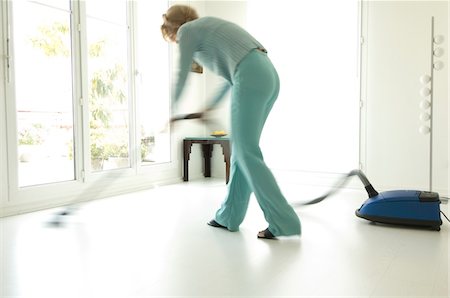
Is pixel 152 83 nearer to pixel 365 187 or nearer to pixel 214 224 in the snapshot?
pixel 214 224

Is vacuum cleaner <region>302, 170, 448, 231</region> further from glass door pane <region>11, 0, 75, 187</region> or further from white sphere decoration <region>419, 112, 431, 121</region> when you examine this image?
glass door pane <region>11, 0, 75, 187</region>

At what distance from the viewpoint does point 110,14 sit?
409cm

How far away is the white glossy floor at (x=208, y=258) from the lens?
1.65 m

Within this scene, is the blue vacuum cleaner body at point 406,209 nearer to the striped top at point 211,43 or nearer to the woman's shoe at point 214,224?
the woman's shoe at point 214,224

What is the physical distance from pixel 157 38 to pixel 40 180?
7.03ft

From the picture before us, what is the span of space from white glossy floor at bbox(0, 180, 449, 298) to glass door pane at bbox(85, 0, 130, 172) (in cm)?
107

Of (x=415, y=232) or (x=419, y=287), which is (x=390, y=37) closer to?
(x=415, y=232)

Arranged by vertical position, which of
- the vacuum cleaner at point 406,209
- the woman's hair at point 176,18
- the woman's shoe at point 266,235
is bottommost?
the woman's shoe at point 266,235

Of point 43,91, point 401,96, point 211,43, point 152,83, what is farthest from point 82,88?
point 401,96

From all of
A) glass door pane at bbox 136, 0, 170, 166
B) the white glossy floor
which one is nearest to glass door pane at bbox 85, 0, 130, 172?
glass door pane at bbox 136, 0, 170, 166

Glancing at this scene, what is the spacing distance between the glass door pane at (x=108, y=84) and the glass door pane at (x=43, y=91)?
0.26 meters

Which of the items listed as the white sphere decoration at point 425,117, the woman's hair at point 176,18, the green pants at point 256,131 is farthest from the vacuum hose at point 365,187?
the woman's hair at point 176,18

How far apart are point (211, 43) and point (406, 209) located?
5.07 ft

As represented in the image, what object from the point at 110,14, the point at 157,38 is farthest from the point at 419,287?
the point at 157,38
